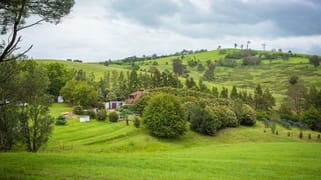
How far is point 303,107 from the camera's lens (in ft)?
333

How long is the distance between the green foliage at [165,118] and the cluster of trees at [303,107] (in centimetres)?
4120

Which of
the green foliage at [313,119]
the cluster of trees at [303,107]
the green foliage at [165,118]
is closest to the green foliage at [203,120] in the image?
the green foliage at [165,118]

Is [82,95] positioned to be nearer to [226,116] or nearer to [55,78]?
[55,78]

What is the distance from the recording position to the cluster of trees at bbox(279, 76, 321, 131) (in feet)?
248

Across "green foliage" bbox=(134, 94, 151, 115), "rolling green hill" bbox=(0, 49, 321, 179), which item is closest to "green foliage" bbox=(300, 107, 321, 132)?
"rolling green hill" bbox=(0, 49, 321, 179)

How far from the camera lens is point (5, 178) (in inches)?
501

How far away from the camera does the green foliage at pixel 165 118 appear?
51000mm

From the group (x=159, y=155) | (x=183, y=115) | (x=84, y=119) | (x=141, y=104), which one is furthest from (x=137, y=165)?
(x=141, y=104)

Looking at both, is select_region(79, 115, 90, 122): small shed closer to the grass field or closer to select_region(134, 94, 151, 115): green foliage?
select_region(134, 94, 151, 115): green foliage

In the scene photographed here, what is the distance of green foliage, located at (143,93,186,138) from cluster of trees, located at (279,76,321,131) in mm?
41200

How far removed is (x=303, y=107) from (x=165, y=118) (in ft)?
228

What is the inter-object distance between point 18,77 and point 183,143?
2958 centimetres

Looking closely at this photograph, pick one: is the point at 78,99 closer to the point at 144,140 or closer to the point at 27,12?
the point at 144,140

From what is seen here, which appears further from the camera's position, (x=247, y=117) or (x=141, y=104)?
(x=247, y=117)
